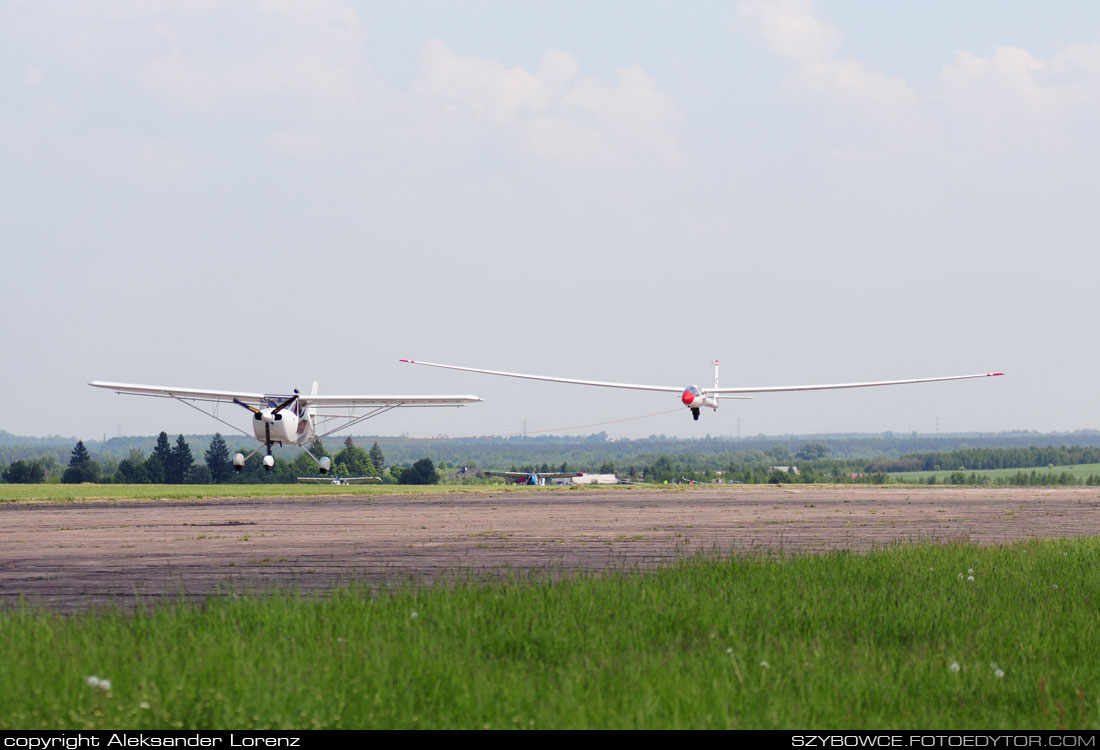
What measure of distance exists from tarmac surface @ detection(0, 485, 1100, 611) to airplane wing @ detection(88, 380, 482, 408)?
18722 millimetres

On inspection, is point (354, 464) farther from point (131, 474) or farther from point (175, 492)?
point (175, 492)

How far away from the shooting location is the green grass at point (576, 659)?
7113 millimetres

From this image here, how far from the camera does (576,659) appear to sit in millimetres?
8781

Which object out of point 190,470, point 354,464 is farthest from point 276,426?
point 354,464

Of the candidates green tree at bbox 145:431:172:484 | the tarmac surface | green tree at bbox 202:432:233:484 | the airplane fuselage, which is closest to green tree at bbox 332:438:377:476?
green tree at bbox 202:432:233:484

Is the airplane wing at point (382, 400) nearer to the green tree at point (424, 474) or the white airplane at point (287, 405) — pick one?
the white airplane at point (287, 405)

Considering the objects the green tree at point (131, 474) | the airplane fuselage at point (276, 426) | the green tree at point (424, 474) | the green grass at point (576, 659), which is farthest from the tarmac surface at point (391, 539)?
the green tree at point (131, 474)

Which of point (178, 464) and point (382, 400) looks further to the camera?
point (178, 464)

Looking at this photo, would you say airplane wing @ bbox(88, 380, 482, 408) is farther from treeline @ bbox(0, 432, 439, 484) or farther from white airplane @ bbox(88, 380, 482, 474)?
treeline @ bbox(0, 432, 439, 484)

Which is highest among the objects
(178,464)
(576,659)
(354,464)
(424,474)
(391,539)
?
(178,464)

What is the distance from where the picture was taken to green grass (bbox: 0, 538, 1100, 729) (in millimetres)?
7113

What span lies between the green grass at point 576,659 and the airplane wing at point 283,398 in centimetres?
5079

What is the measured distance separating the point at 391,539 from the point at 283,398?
4295cm
